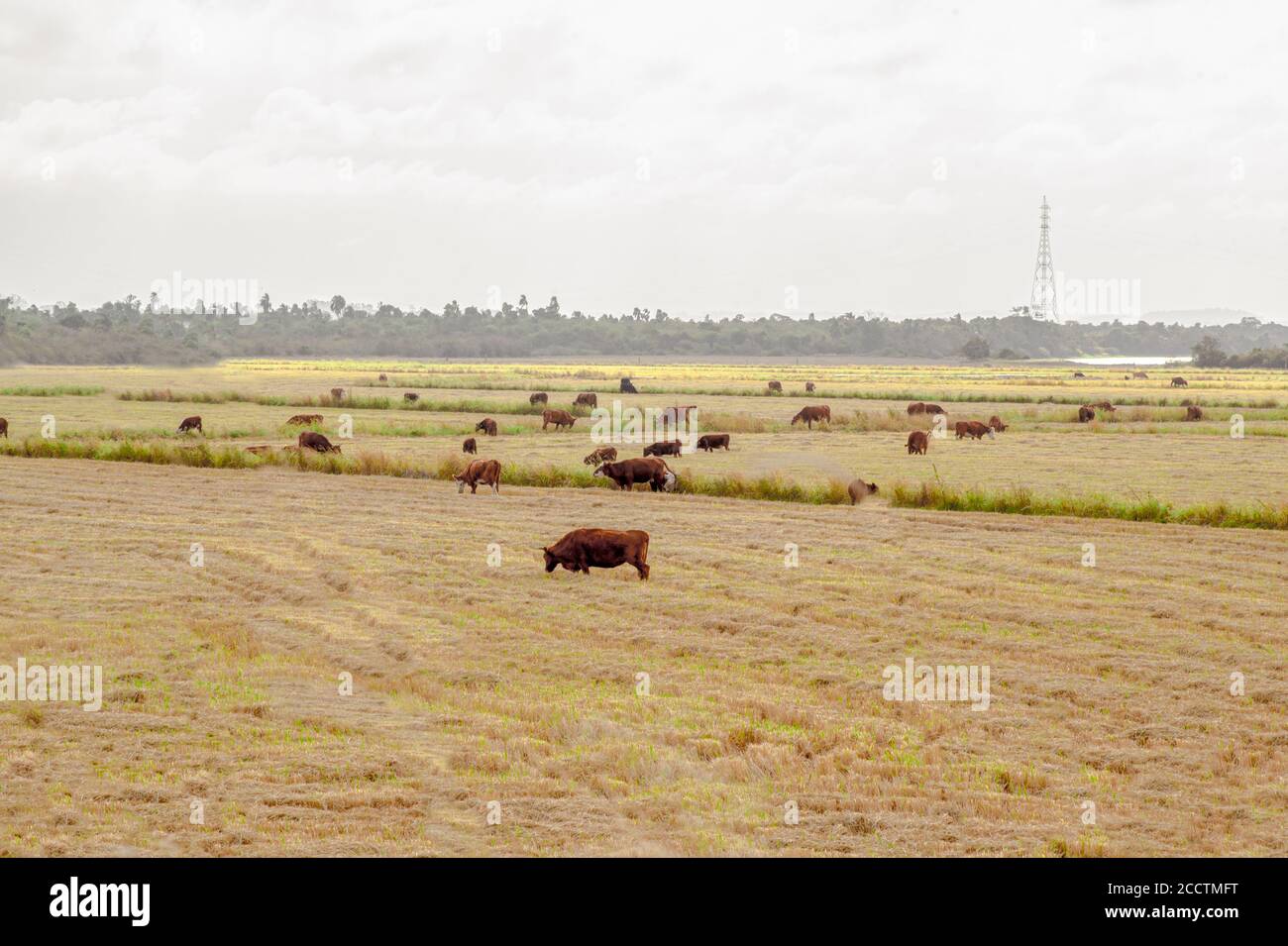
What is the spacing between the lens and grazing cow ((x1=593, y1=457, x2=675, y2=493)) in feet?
94.3

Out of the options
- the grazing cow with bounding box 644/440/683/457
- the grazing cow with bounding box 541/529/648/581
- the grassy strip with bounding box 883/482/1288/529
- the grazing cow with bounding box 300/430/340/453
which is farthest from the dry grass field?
the grazing cow with bounding box 644/440/683/457

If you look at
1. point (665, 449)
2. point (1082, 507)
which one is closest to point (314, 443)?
point (665, 449)

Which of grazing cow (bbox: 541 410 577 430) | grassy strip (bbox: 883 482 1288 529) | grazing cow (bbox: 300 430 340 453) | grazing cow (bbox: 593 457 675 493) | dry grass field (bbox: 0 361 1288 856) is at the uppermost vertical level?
grazing cow (bbox: 541 410 577 430)

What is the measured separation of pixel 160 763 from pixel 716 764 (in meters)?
4.48

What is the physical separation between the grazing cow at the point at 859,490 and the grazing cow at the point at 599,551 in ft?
32.7

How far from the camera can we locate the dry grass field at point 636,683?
877 cm

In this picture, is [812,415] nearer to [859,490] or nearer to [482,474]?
[859,490]

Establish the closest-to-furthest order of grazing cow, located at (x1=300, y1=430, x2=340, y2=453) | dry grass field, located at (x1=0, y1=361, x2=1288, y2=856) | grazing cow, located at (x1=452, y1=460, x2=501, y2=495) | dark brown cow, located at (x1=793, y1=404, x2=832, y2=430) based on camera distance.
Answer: dry grass field, located at (x1=0, y1=361, x2=1288, y2=856)
grazing cow, located at (x1=452, y1=460, x2=501, y2=495)
grazing cow, located at (x1=300, y1=430, x2=340, y2=453)
dark brown cow, located at (x1=793, y1=404, x2=832, y2=430)

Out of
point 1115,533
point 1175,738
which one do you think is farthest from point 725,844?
point 1115,533

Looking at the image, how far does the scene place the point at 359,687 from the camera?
1248 cm

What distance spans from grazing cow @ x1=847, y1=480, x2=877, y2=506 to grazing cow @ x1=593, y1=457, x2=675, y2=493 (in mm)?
4236

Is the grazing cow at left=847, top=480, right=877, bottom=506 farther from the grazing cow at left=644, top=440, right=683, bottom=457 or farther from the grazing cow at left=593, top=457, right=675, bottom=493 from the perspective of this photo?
the grazing cow at left=644, top=440, right=683, bottom=457

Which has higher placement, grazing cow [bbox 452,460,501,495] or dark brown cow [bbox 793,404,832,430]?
dark brown cow [bbox 793,404,832,430]

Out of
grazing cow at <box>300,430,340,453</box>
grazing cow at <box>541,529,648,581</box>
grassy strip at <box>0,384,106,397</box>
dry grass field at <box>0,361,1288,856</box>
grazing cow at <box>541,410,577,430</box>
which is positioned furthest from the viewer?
grassy strip at <box>0,384,106,397</box>
